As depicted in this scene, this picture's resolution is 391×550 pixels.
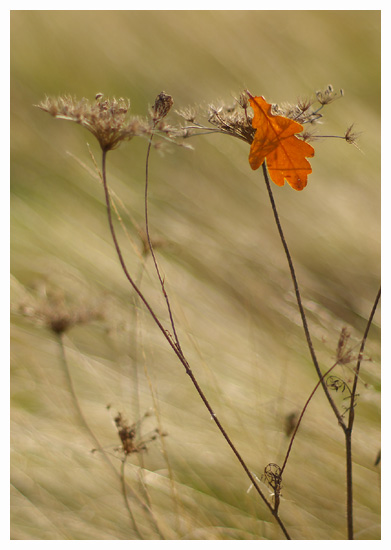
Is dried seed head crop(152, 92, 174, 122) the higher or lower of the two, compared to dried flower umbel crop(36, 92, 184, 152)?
higher

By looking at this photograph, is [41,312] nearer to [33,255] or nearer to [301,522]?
[33,255]

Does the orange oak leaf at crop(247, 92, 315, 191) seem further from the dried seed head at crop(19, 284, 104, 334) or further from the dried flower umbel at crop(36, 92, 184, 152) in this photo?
the dried seed head at crop(19, 284, 104, 334)

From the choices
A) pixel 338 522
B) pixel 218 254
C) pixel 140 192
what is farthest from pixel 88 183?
pixel 338 522

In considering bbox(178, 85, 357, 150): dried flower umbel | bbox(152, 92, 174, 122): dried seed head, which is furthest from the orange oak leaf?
bbox(152, 92, 174, 122): dried seed head

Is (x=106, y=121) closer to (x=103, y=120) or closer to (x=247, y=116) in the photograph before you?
(x=103, y=120)

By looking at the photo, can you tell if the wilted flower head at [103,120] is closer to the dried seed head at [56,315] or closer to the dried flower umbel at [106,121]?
the dried flower umbel at [106,121]

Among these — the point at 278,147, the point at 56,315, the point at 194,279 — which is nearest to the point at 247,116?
the point at 278,147
